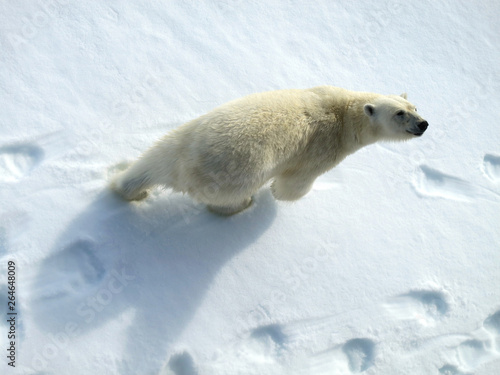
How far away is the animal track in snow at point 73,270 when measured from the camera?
3385mm

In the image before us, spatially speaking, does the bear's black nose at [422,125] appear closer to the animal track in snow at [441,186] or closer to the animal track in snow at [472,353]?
the animal track in snow at [441,186]

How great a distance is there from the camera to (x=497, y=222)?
15.1ft

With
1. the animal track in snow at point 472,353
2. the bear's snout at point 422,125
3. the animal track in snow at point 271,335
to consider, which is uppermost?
the bear's snout at point 422,125

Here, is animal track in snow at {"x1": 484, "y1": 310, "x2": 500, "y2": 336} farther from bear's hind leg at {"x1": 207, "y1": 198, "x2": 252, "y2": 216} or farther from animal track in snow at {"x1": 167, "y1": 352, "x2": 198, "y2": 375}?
animal track in snow at {"x1": 167, "y1": 352, "x2": 198, "y2": 375}

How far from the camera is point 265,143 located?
315 centimetres

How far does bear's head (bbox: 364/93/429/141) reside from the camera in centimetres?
350

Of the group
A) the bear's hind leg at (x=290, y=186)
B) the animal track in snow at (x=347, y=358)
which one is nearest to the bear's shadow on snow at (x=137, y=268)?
the bear's hind leg at (x=290, y=186)

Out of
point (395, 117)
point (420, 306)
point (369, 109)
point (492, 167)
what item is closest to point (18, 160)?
point (369, 109)

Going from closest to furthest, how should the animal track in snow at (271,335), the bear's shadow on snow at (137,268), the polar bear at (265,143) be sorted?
the polar bear at (265,143), the bear's shadow on snow at (137,268), the animal track in snow at (271,335)

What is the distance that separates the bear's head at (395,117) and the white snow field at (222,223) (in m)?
0.98

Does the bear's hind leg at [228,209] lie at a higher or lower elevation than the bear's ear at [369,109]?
lower

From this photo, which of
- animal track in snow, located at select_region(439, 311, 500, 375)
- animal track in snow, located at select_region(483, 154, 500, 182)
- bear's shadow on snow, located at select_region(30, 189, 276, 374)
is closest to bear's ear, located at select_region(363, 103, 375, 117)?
bear's shadow on snow, located at select_region(30, 189, 276, 374)

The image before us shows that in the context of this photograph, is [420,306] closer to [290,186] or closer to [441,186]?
[441,186]

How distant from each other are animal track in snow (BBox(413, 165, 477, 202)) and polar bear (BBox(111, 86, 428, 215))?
3.88ft
